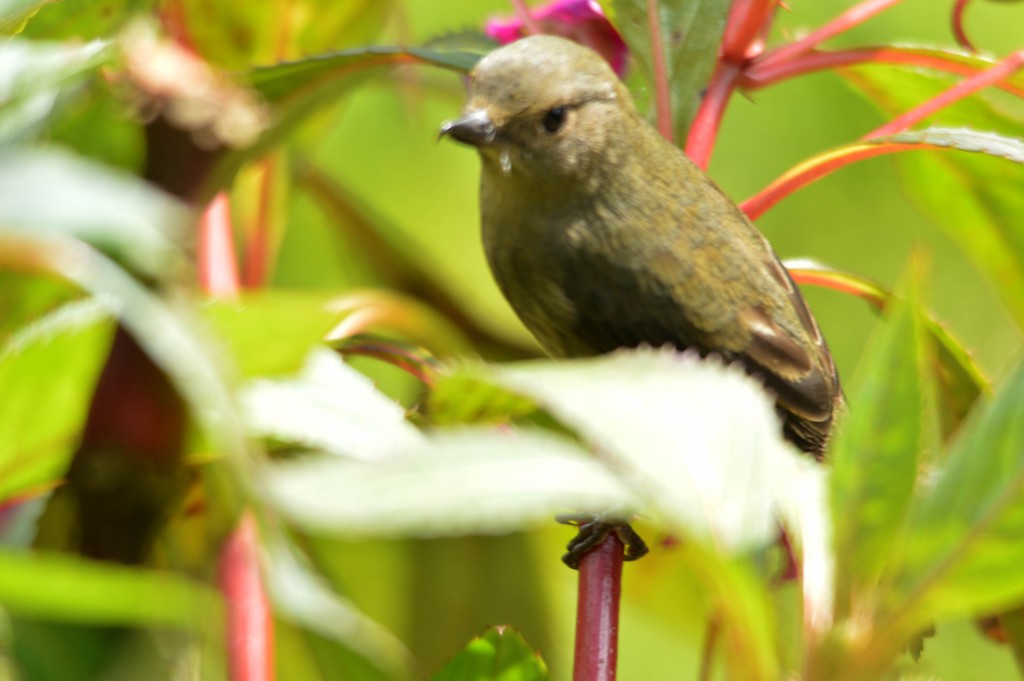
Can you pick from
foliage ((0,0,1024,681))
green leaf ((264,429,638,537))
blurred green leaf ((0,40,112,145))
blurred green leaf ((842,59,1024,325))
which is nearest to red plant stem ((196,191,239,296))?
foliage ((0,0,1024,681))

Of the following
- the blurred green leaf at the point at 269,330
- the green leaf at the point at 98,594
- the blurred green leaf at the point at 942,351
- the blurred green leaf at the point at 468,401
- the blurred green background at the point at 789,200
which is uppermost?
the blurred green background at the point at 789,200

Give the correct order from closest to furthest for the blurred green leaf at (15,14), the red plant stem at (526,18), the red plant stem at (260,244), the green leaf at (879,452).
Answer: the green leaf at (879,452), the blurred green leaf at (15,14), the red plant stem at (526,18), the red plant stem at (260,244)

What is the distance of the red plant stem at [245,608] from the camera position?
798 mm

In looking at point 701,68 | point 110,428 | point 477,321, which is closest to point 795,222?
point 477,321

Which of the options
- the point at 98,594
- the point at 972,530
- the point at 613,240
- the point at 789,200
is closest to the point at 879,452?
the point at 972,530

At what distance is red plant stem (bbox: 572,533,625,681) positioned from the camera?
0.66 meters

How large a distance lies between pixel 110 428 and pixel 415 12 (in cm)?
148

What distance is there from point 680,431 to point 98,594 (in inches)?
7.6

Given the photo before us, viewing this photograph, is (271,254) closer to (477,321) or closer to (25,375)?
(477,321)

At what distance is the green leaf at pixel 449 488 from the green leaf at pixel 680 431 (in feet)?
0.04

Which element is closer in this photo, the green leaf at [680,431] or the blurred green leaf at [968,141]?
the green leaf at [680,431]

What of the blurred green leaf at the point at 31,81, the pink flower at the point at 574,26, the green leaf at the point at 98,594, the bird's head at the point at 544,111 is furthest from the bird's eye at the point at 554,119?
the green leaf at the point at 98,594

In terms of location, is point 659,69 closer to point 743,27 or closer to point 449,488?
point 743,27

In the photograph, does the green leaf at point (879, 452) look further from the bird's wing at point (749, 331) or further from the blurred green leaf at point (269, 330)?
the bird's wing at point (749, 331)
